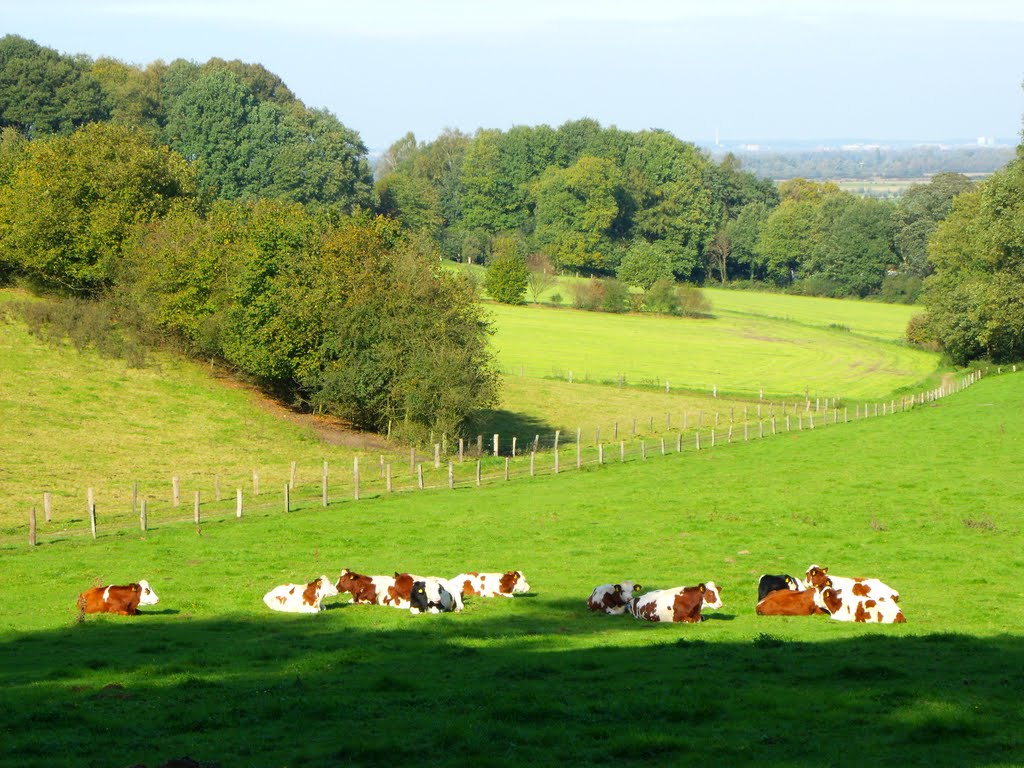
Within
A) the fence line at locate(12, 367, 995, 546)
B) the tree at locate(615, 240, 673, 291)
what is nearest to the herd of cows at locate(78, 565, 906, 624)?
the fence line at locate(12, 367, 995, 546)

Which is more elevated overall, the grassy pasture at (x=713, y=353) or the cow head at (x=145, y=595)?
the cow head at (x=145, y=595)

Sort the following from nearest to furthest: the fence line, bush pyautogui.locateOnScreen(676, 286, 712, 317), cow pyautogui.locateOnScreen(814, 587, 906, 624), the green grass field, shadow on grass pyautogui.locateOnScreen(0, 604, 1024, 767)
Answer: shadow on grass pyautogui.locateOnScreen(0, 604, 1024, 767), cow pyautogui.locateOnScreen(814, 587, 906, 624), the fence line, the green grass field, bush pyautogui.locateOnScreen(676, 286, 712, 317)

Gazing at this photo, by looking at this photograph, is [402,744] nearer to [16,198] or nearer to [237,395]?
[237,395]

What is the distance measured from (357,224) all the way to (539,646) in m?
43.4

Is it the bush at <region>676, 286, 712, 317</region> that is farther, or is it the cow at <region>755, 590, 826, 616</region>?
the bush at <region>676, 286, 712, 317</region>

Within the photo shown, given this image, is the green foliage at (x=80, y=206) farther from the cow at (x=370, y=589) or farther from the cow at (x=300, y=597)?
the cow at (x=370, y=589)

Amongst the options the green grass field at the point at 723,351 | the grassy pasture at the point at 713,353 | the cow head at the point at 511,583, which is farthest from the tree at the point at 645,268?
the cow head at the point at 511,583

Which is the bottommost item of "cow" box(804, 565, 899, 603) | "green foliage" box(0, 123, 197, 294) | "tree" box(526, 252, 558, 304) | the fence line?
the fence line

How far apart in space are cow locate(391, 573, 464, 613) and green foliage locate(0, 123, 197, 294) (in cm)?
4645

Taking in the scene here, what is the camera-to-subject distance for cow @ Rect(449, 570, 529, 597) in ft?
73.6

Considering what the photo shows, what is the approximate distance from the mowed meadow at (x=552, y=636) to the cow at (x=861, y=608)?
322 mm

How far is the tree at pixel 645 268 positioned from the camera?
4980 inches

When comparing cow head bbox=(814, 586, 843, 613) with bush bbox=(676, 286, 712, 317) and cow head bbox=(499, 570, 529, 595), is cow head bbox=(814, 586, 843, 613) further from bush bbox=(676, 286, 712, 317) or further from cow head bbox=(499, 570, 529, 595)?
bush bbox=(676, 286, 712, 317)

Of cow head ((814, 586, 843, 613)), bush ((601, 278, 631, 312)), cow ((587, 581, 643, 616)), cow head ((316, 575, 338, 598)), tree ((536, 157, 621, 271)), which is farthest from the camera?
tree ((536, 157, 621, 271))
